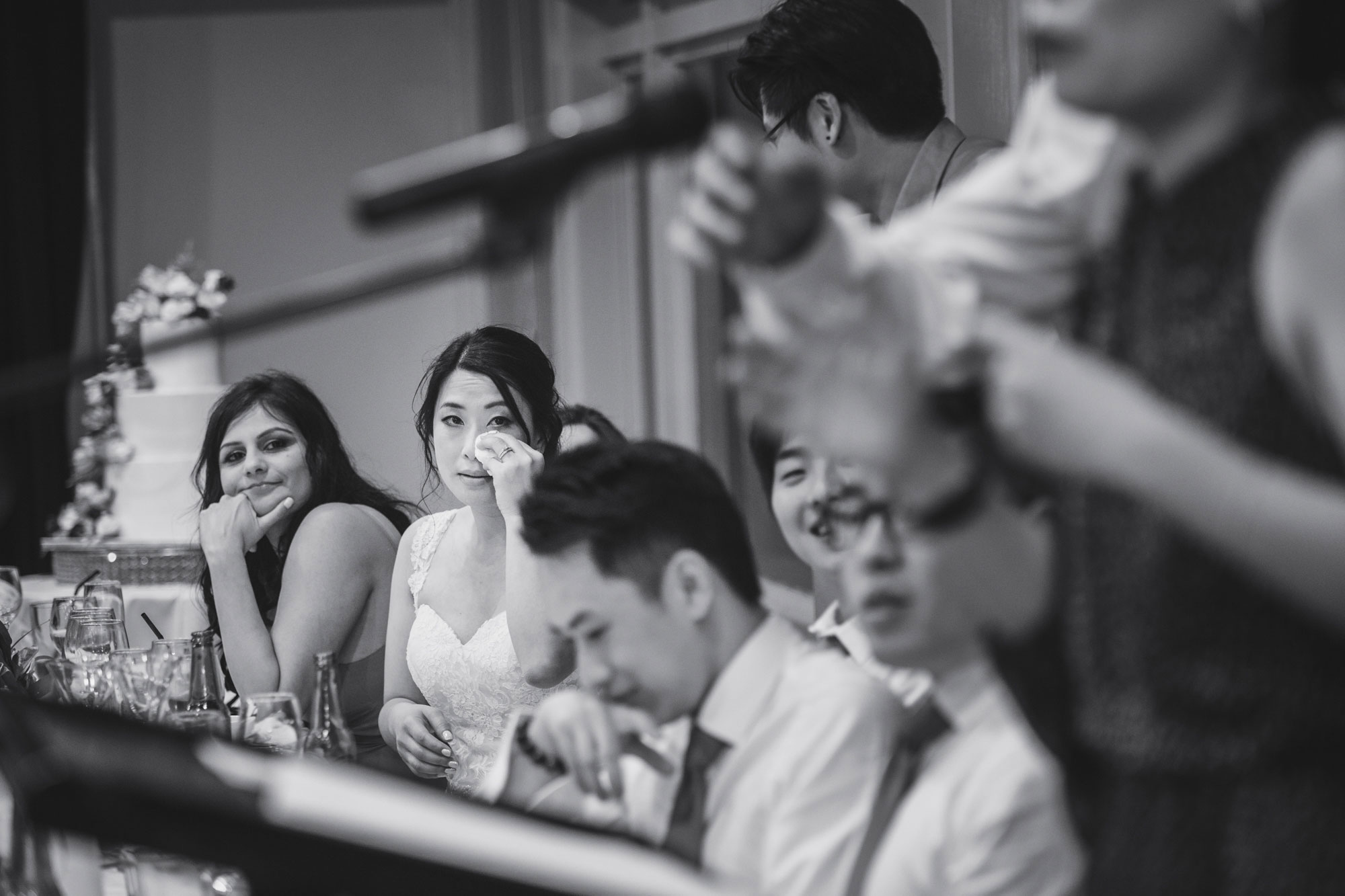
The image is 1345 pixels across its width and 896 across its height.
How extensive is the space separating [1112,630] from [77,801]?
1.71 ft

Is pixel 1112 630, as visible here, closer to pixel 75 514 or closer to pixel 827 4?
pixel 827 4

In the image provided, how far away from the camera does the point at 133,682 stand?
1881 mm

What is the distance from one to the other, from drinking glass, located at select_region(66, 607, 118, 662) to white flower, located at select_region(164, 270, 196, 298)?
6.25ft

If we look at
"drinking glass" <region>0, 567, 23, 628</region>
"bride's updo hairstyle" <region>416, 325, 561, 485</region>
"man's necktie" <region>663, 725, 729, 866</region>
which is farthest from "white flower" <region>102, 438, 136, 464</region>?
"man's necktie" <region>663, 725, 729, 866</region>

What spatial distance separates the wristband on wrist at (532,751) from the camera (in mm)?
1307

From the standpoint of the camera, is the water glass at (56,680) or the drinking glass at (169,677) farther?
the water glass at (56,680)

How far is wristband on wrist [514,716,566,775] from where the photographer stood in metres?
1.31

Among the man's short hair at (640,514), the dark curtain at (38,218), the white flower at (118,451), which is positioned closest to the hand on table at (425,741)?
the man's short hair at (640,514)

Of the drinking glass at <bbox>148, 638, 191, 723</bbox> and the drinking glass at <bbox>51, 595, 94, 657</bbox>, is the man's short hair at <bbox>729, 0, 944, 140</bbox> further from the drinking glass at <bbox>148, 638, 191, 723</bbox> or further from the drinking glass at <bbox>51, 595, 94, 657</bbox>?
the drinking glass at <bbox>51, 595, 94, 657</bbox>

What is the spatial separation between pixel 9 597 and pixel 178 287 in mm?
1538

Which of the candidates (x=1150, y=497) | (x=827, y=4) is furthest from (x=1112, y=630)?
(x=827, y=4)

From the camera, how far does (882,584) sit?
1.04 m

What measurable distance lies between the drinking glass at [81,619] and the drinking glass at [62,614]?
0.03 m

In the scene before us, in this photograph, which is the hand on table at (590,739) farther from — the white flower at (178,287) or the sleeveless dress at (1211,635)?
the white flower at (178,287)
